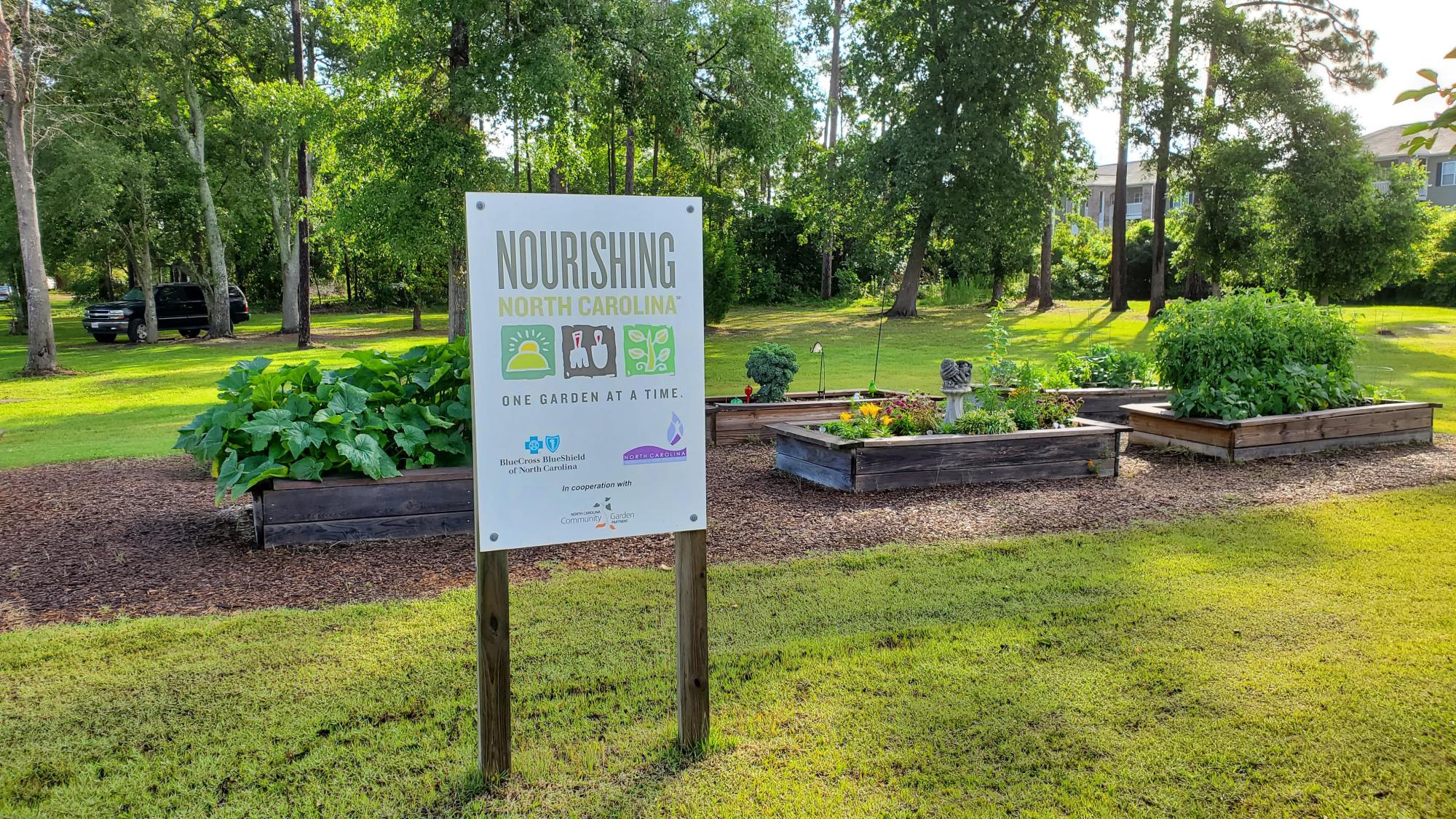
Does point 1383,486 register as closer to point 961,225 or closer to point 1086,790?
point 1086,790

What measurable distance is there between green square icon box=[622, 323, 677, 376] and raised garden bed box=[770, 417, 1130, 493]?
376 cm

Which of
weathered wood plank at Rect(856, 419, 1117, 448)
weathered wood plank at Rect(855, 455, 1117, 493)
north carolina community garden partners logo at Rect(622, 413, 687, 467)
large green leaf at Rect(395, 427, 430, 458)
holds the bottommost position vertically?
weathered wood plank at Rect(855, 455, 1117, 493)

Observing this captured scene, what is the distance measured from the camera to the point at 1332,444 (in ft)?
26.3

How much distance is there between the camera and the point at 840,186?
25219 mm

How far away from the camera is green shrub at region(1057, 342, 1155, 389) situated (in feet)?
32.5

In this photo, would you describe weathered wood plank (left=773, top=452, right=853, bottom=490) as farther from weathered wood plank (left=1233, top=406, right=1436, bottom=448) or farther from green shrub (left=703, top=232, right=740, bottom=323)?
green shrub (left=703, top=232, right=740, bottom=323)

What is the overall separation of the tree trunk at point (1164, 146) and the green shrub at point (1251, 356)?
627 inches

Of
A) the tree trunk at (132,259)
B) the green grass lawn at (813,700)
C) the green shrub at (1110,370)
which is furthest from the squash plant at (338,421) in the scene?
the tree trunk at (132,259)

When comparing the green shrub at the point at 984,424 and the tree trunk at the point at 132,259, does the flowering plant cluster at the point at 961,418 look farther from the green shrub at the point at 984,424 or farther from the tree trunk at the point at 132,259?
the tree trunk at the point at 132,259

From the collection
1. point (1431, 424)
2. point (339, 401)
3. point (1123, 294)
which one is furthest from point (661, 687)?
point (1123, 294)

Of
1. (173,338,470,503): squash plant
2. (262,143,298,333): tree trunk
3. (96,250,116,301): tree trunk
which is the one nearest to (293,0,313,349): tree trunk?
(262,143,298,333): tree trunk

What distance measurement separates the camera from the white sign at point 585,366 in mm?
2732

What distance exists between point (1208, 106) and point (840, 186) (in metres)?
9.55

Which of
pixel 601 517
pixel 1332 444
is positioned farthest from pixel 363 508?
pixel 1332 444
